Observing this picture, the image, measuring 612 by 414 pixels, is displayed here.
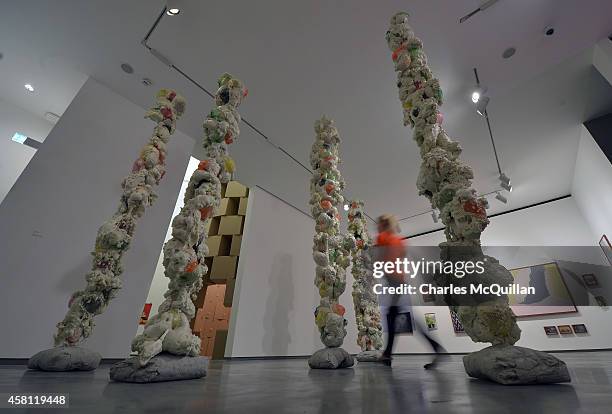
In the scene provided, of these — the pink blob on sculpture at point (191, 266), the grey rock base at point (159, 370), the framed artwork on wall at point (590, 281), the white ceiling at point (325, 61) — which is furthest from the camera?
the framed artwork on wall at point (590, 281)

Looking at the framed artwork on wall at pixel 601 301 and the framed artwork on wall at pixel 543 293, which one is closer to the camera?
the framed artwork on wall at pixel 601 301

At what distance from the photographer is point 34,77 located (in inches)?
142

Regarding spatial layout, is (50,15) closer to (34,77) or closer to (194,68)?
(34,77)

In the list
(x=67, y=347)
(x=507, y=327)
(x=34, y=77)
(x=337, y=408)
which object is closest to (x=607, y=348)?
(x=507, y=327)

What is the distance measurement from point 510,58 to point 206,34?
376 centimetres

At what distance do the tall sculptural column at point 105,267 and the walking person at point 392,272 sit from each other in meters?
2.39

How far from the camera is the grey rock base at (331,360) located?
236 centimetres

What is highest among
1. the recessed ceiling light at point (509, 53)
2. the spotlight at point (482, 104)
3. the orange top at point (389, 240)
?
the recessed ceiling light at point (509, 53)

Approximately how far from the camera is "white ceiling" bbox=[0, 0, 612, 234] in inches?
115

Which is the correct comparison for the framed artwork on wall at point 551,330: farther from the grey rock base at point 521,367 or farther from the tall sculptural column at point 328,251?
the grey rock base at point 521,367

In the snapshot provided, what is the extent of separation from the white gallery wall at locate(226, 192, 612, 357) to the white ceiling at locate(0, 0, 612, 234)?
1.97 metres

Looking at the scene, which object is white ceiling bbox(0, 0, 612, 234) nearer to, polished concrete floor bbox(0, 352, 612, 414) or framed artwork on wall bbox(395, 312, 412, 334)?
polished concrete floor bbox(0, 352, 612, 414)

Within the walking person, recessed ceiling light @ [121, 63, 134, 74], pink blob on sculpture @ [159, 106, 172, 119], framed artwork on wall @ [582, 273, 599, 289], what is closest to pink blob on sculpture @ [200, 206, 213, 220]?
pink blob on sculpture @ [159, 106, 172, 119]

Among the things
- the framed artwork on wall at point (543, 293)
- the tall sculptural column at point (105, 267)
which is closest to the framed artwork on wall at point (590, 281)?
the framed artwork on wall at point (543, 293)
